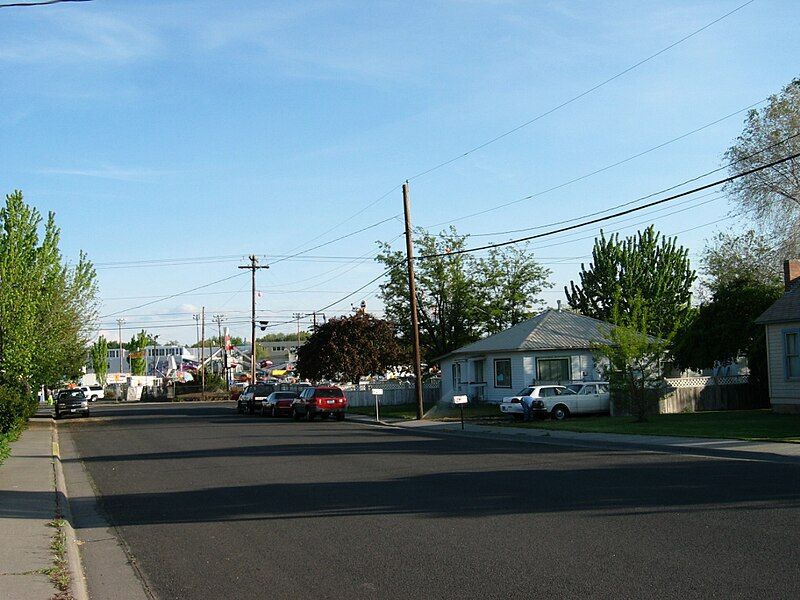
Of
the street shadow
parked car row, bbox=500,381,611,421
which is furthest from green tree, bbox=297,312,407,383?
the street shadow

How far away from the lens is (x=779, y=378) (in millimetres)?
32312

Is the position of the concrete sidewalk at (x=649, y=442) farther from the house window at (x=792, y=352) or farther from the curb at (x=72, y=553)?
the curb at (x=72, y=553)

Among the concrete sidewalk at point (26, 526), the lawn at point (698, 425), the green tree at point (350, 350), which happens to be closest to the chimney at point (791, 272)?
the lawn at point (698, 425)

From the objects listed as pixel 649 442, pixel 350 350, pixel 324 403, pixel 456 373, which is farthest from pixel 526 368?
pixel 649 442

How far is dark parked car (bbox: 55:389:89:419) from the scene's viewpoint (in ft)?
174

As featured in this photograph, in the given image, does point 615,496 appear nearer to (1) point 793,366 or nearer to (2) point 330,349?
(1) point 793,366

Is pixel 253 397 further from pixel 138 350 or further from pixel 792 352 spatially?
pixel 138 350

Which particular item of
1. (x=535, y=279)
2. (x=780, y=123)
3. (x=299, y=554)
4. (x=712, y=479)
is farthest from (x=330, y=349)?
(x=299, y=554)

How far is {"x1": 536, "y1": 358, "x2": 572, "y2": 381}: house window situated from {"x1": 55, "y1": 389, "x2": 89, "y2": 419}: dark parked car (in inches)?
1082

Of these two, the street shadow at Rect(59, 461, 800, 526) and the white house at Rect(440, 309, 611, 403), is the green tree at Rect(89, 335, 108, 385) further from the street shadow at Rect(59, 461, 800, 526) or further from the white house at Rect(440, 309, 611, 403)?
the street shadow at Rect(59, 461, 800, 526)

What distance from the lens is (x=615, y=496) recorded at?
1334 centimetres

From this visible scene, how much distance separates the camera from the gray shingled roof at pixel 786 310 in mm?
31297

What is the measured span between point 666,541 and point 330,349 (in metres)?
44.8

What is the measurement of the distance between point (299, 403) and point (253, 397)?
30.1ft
